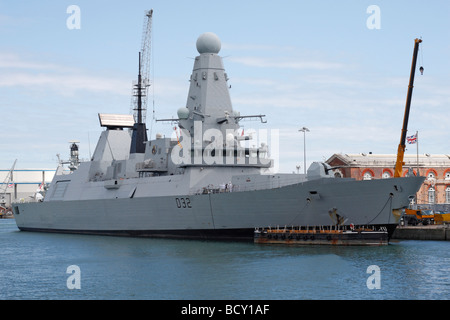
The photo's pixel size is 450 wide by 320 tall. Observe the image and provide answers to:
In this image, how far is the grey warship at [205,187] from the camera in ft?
93.8

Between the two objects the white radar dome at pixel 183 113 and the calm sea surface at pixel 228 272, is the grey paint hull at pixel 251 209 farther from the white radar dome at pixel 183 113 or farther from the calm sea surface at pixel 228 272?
the white radar dome at pixel 183 113

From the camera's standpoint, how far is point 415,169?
66.4 metres

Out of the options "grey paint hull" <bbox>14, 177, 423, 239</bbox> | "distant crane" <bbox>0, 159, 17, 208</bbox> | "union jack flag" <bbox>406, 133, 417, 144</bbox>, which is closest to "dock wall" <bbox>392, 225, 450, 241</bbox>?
"union jack flag" <bbox>406, 133, 417, 144</bbox>

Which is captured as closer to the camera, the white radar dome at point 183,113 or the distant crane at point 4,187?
the white radar dome at point 183,113

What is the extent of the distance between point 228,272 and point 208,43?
1763 centimetres

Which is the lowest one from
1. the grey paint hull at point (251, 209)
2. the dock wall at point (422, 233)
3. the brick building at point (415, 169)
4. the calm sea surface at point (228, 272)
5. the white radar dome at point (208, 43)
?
the calm sea surface at point (228, 272)

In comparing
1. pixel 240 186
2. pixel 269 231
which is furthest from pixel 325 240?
pixel 240 186

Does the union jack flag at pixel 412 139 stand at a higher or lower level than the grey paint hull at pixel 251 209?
higher

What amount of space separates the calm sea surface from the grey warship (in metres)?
1.84

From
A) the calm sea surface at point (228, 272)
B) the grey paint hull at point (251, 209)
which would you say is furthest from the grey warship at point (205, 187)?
the calm sea surface at point (228, 272)

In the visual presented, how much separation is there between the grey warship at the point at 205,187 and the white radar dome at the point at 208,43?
60mm

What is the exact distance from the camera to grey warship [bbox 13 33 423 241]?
93.8ft
